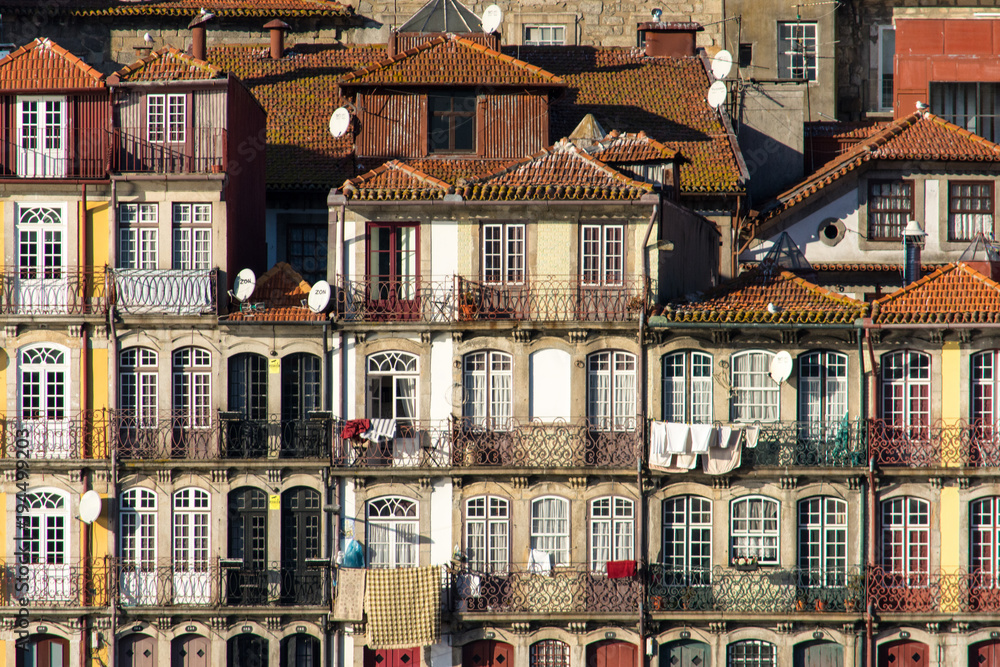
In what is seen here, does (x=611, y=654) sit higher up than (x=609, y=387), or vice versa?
(x=609, y=387)

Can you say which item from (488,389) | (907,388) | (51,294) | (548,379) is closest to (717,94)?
(907,388)

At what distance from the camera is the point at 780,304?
43.0 meters

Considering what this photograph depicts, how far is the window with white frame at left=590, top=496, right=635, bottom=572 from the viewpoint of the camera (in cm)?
4244

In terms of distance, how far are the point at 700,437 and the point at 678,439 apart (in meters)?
0.52

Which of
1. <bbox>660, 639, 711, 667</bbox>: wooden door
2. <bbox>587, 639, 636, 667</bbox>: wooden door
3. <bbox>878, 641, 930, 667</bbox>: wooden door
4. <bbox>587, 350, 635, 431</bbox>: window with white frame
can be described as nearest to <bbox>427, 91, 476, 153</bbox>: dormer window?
<bbox>587, 350, 635, 431</bbox>: window with white frame

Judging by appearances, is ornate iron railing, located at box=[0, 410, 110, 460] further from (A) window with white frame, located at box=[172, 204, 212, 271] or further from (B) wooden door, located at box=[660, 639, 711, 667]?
(B) wooden door, located at box=[660, 639, 711, 667]

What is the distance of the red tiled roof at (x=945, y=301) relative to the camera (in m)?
41.9

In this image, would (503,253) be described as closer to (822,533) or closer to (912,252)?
(822,533)

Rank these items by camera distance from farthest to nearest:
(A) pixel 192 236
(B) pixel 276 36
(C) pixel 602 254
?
(B) pixel 276 36
(A) pixel 192 236
(C) pixel 602 254

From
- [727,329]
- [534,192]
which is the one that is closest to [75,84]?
[534,192]

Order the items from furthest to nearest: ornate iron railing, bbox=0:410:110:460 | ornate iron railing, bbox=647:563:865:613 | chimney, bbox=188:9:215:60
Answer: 1. chimney, bbox=188:9:215:60
2. ornate iron railing, bbox=0:410:110:460
3. ornate iron railing, bbox=647:563:865:613

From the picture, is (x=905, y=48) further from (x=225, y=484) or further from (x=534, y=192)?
(x=225, y=484)

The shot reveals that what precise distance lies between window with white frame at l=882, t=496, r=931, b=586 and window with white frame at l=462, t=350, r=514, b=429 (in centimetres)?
930

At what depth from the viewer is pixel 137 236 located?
43844 millimetres
